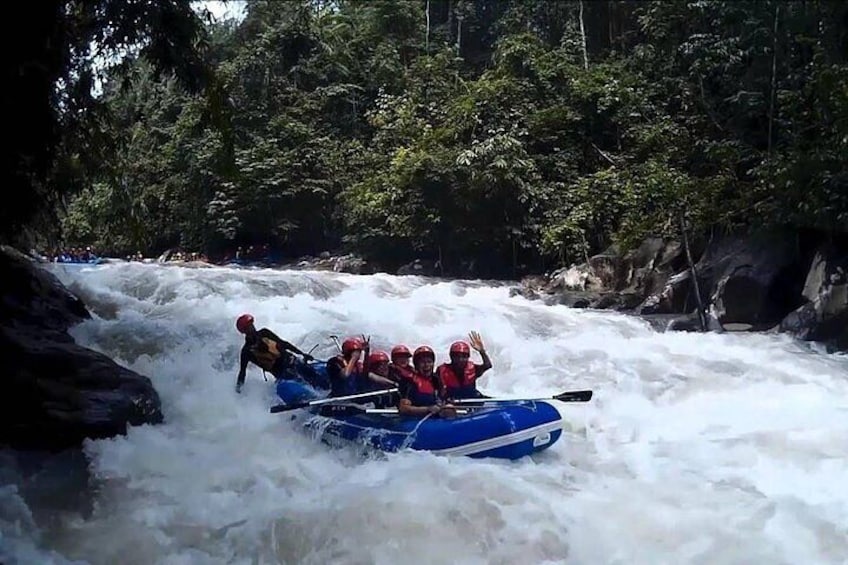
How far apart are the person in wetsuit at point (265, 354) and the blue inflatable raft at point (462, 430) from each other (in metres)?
1.35

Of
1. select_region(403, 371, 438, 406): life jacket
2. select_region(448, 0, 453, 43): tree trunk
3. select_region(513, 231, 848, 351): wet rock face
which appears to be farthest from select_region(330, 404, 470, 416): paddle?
select_region(448, 0, 453, 43): tree trunk

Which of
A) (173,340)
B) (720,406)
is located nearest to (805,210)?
(720,406)

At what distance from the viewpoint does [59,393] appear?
5734 mm

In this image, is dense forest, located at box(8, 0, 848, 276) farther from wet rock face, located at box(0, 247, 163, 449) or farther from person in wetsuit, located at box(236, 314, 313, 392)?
person in wetsuit, located at box(236, 314, 313, 392)

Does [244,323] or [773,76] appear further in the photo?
[773,76]

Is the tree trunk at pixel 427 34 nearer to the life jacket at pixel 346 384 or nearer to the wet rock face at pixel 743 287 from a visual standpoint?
the wet rock face at pixel 743 287

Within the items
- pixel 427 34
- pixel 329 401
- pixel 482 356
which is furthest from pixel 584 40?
pixel 329 401

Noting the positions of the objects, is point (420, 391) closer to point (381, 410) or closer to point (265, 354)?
point (381, 410)

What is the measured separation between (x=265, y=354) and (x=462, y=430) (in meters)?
2.54

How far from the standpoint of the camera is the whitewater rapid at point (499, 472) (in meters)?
4.24

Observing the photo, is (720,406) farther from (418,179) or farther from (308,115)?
(308,115)

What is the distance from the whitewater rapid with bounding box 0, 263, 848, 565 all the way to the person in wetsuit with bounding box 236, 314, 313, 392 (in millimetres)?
223

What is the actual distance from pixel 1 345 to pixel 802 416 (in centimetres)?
668

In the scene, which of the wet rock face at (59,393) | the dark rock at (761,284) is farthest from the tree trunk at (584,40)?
the wet rock face at (59,393)
